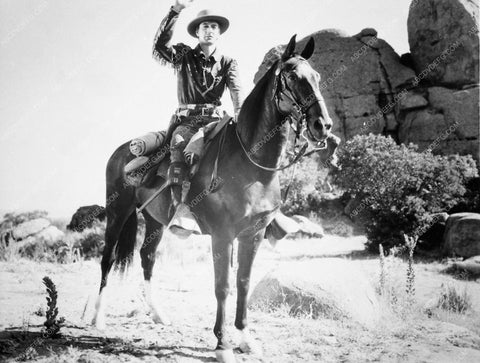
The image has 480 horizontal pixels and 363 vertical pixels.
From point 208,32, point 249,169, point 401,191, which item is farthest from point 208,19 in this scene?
point 401,191

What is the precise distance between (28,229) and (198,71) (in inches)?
600

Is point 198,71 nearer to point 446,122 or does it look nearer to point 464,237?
point 464,237

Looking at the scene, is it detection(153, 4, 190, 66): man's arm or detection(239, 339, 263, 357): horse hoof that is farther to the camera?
detection(153, 4, 190, 66): man's arm

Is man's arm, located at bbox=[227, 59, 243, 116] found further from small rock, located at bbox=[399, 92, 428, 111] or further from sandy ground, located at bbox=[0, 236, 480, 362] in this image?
small rock, located at bbox=[399, 92, 428, 111]

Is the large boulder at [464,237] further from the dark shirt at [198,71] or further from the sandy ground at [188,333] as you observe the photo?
the dark shirt at [198,71]

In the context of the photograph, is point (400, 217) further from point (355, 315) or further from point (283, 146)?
point (283, 146)

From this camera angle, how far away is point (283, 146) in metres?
3.72

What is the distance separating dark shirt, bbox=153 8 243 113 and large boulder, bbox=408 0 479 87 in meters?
30.7

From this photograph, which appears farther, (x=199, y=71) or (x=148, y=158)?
(x=148, y=158)

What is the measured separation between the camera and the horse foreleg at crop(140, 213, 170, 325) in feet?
16.5

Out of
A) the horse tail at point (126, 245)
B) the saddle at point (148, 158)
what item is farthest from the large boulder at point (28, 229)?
the saddle at point (148, 158)

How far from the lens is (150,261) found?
17.8 feet

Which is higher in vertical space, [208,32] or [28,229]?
[208,32]

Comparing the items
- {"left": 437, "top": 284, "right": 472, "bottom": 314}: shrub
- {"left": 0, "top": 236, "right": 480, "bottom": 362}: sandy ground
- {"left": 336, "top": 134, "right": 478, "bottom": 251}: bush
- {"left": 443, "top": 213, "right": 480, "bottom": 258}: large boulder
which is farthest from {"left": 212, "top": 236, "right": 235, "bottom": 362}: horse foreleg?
{"left": 336, "top": 134, "right": 478, "bottom": 251}: bush
